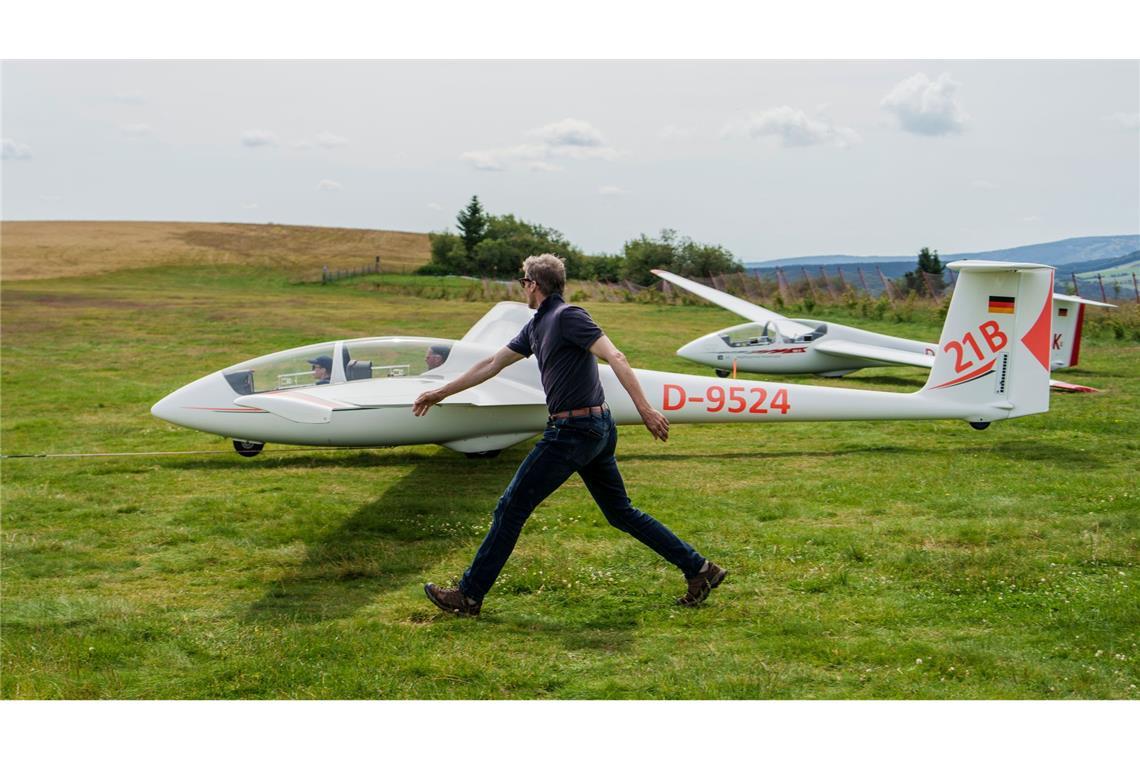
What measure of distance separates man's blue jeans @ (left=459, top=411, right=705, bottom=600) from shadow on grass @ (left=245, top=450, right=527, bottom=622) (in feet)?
3.56

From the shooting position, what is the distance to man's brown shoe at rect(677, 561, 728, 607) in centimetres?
579

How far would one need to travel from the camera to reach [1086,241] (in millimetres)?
44625

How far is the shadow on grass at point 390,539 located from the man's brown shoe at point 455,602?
617 mm

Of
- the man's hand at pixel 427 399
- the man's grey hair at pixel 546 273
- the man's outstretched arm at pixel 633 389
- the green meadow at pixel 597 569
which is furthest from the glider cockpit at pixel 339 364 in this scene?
the man's outstretched arm at pixel 633 389

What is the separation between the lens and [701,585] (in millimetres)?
5785

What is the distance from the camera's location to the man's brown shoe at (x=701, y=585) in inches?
228

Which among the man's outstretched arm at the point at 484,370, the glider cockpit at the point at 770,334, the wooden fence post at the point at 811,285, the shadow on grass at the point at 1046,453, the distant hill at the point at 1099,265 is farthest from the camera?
the wooden fence post at the point at 811,285

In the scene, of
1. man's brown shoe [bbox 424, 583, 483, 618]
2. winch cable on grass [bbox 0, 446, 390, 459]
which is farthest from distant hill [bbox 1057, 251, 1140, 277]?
man's brown shoe [bbox 424, 583, 483, 618]

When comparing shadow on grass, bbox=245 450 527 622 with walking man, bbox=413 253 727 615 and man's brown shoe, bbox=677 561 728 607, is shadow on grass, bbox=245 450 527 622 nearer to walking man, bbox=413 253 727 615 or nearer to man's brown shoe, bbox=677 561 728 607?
walking man, bbox=413 253 727 615

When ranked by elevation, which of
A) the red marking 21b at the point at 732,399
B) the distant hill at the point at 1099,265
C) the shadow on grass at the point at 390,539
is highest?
the distant hill at the point at 1099,265

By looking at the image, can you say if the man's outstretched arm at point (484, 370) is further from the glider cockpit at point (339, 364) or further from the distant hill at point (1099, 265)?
the distant hill at point (1099, 265)

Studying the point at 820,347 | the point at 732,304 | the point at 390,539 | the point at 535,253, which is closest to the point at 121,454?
the point at 390,539

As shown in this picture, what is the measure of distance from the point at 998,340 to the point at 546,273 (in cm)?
665

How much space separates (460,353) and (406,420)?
1014 millimetres
